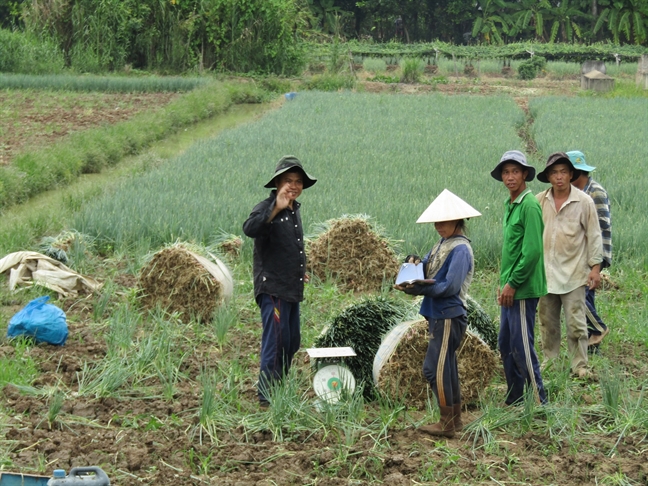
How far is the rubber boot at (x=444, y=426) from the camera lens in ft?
15.3

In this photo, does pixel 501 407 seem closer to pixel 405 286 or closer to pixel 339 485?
pixel 405 286

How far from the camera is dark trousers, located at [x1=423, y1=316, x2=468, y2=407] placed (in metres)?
4.69

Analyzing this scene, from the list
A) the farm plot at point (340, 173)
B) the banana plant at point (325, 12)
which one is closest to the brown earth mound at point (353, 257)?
the farm plot at point (340, 173)

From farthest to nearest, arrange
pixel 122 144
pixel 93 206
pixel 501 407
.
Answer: pixel 122 144, pixel 93 206, pixel 501 407

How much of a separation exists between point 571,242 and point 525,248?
2.73ft

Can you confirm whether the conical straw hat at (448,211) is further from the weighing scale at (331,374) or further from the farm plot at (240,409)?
the farm plot at (240,409)

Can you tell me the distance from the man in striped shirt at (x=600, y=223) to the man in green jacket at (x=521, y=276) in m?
0.92

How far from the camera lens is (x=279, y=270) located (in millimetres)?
5125

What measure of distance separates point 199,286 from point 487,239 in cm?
305

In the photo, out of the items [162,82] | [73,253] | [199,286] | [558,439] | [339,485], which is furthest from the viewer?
[162,82]

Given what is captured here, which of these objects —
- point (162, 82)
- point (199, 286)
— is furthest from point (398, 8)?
point (199, 286)

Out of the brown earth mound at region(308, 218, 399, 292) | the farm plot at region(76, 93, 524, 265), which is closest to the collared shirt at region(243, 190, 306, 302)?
the brown earth mound at region(308, 218, 399, 292)

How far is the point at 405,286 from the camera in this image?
4.62 meters

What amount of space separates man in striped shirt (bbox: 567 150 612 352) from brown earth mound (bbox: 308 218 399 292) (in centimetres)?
189
